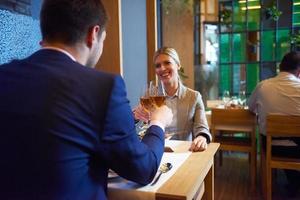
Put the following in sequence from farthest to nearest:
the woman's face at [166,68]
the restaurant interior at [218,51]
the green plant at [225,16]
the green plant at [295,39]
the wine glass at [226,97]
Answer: the green plant at [225,16] < the green plant at [295,39] < the wine glass at [226,97] < the restaurant interior at [218,51] < the woman's face at [166,68]

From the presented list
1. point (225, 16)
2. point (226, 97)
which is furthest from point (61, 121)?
point (225, 16)

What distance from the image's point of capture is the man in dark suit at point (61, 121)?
811 mm

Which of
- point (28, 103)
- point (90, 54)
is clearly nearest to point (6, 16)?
point (90, 54)

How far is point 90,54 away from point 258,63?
15.4 ft

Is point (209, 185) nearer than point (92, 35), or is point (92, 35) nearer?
point (92, 35)

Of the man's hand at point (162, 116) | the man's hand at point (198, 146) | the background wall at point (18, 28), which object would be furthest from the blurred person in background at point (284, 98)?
the background wall at point (18, 28)

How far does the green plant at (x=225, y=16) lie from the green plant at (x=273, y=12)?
60 centimetres

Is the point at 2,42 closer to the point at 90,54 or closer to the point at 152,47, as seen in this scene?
the point at 90,54

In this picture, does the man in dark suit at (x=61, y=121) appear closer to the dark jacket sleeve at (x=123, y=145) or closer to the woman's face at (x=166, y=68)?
the dark jacket sleeve at (x=123, y=145)

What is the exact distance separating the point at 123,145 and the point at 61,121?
0.18 metres

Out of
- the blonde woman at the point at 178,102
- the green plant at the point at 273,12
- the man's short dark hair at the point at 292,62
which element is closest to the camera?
the blonde woman at the point at 178,102

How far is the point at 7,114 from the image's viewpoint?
2.72ft

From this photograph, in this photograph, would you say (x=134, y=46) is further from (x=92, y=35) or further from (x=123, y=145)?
(x=123, y=145)

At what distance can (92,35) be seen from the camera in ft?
3.07
